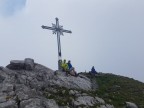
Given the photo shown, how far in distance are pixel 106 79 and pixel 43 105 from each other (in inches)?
855

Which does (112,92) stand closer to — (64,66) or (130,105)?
(130,105)

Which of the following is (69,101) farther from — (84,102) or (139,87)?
(139,87)

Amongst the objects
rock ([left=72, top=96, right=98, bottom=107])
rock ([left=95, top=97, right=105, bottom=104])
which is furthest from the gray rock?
rock ([left=95, top=97, right=105, bottom=104])

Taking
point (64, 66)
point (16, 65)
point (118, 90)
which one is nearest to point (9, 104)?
point (16, 65)

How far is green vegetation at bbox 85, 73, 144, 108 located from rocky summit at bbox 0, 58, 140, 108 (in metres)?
1.35

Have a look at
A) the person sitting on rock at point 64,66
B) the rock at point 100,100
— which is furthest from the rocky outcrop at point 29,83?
the rock at point 100,100

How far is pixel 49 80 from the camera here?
44.1 m

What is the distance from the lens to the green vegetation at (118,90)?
42.7m

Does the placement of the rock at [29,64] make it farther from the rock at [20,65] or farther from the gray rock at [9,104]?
the gray rock at [9,104]

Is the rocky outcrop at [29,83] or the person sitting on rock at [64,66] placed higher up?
the person sitting on rock at [64,66]

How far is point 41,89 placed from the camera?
4088 cm

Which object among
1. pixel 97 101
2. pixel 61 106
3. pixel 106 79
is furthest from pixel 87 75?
pixel 61 106

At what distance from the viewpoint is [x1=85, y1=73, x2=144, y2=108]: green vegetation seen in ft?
140

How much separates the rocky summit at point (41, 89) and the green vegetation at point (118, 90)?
4.41 ft
